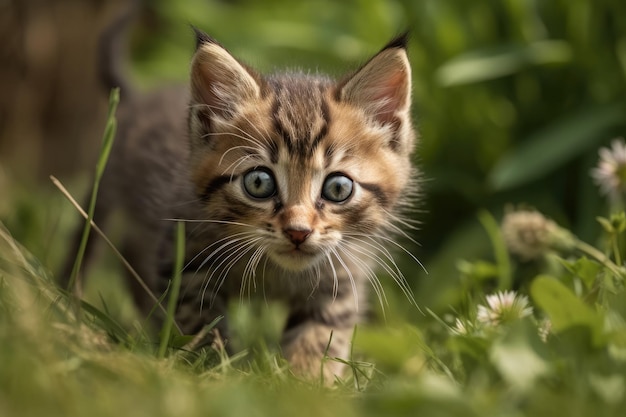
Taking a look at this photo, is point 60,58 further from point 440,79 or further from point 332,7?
point 440,79

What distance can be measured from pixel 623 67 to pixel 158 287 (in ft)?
7.28

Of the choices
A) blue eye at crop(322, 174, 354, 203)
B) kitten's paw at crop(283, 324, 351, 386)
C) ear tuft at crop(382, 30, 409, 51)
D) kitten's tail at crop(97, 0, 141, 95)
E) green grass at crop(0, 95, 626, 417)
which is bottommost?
kitten's paw at crop(283, 324, 351, 386)

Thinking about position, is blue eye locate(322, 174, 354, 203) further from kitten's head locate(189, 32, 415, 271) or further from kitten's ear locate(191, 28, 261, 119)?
kitten's ear locate(191, 28, 261, 119)

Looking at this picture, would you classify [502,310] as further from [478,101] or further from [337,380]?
[478,101]

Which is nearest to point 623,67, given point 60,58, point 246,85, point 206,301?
point 246,85

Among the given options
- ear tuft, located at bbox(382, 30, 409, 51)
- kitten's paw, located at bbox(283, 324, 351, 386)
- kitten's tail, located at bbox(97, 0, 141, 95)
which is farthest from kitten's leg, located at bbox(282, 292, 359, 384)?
kitten's tail, located at bbox(97, 0, 141, 95)

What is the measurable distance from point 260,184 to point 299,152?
5.8 inches

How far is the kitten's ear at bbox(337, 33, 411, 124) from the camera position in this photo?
2.64 metres

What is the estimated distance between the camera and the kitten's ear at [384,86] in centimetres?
264

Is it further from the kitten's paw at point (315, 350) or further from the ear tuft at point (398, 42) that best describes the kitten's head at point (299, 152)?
the kitten's paw at point (315, 350)

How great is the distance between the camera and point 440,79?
13.0 feet

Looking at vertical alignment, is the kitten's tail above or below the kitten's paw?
above

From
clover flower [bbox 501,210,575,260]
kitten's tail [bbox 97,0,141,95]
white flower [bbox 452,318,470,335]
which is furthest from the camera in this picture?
kitten's tail [bbox 97,0,141,95]

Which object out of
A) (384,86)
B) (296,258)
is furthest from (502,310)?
(384,86)
